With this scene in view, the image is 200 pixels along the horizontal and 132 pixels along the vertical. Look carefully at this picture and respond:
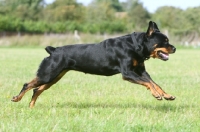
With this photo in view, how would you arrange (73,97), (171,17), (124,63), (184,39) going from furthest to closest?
(171,17) < (184,39) < (73,97) < (124,63)

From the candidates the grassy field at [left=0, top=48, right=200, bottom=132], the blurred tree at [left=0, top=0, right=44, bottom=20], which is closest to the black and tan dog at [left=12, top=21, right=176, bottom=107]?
the grassy field at [left=0, top=48, right=200, bottom=132]

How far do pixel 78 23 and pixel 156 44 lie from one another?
57556 mm

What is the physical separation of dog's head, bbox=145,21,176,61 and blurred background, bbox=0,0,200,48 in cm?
3558

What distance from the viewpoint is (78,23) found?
64188 mm

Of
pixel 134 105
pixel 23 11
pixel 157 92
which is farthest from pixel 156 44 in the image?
pixel 23 11

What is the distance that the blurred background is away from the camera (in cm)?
4488

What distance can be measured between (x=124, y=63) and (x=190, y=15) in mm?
68188

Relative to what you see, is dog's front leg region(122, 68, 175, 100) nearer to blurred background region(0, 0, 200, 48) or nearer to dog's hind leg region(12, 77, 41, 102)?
dog's hind leg region(12, 77, 41, 102)

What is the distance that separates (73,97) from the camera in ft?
27.8

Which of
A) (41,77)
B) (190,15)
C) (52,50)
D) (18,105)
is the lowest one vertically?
(18,105)

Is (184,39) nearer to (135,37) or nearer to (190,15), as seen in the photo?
(190,15)

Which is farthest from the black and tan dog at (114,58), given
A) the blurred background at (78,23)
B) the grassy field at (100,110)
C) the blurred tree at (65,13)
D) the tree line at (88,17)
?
the blurred tree at (65,13)

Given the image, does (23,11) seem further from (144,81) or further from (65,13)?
(144,81)

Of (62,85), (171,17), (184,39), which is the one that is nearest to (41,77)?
(62,85)
